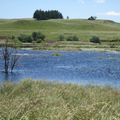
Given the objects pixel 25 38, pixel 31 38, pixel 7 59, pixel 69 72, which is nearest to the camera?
pixel 7 59

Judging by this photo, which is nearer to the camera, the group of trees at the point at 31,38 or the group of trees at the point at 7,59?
the group of trees at the point at 7,59

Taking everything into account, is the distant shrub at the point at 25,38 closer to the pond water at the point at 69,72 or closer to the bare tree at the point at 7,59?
the pond water at the point at 69,72

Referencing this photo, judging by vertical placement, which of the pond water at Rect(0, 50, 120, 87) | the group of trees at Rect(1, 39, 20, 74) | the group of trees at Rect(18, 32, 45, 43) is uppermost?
the group of trees at Rect(1, 39, 20, 74)

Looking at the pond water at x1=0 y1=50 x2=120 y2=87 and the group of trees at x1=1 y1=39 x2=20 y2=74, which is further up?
Result: the group of trees at x1=1 y1=39 x2=20 y2=74

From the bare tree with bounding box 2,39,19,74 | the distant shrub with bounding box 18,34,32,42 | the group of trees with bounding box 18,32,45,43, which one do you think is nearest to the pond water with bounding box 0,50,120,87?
the bare tree with bounding box 2,39,19,74

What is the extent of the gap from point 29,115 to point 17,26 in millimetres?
177296

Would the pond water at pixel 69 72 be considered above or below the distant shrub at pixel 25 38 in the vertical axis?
above

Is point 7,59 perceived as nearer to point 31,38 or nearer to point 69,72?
point 69,72

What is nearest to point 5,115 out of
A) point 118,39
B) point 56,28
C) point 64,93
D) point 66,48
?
point 64,93

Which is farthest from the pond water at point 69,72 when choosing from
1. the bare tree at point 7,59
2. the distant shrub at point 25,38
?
the distant shrub at point 25,38

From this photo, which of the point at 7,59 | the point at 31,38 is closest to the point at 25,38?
the point at 31,38

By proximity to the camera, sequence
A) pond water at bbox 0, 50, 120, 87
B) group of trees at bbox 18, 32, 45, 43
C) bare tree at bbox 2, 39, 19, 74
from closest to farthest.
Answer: pond water at bbox 0, 50, 120, 87 → bare tree at bbox 2, 39, 19, 74 → group of trees at bbox 18, 32, 45, 43

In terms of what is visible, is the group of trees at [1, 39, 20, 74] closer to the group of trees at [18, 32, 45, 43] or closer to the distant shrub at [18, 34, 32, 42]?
the distant shrub at [18, 34, 32, 42]

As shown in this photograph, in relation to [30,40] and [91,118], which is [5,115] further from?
[30,40]
